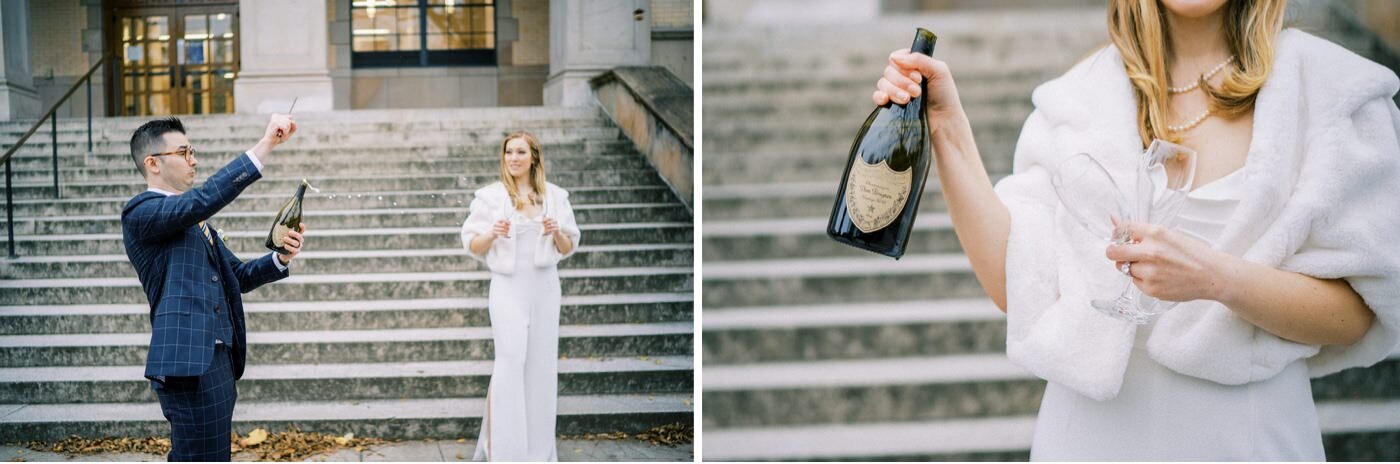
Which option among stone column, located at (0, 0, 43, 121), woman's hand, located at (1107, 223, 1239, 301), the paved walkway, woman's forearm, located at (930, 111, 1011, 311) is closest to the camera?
woman's hand, located at (1107, 223, 1239, 301)

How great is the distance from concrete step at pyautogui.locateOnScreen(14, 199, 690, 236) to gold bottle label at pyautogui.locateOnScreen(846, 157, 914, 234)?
2.00m

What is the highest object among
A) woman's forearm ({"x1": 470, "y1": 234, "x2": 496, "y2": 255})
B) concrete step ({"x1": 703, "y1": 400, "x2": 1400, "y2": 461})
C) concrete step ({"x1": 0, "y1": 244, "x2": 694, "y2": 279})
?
woman's forearm ({"x1": 470, "y1": 234, "x2": 496, "y2": 255})

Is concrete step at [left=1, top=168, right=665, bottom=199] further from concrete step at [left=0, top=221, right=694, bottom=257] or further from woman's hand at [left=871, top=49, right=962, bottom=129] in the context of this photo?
woman's hand at [left=871, top=49, right=962, bottom=129]

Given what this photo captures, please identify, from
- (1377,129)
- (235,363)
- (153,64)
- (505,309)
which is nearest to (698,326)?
(505,309)

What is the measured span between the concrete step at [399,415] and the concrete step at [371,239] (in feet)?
1.69

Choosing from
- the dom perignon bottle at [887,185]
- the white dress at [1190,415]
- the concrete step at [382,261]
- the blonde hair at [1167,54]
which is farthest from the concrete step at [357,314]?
the blonde hair at [1167,54]

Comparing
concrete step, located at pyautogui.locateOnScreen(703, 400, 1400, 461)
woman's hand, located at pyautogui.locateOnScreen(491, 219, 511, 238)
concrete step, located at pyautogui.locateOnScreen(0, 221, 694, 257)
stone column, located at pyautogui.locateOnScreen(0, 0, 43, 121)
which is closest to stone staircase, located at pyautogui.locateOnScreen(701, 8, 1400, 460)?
concrete step, located at pyautogui.locateOnScreen(703, 400, 1400, 461)

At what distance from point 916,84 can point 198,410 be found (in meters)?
1.95

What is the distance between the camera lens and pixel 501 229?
11.3 feet

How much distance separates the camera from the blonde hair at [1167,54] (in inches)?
67.7

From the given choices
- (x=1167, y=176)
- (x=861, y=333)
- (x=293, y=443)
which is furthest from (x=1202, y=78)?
(x=293, y=443)

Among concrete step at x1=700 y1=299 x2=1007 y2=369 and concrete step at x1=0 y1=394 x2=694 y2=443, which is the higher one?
concrete step at x1=700 y1=299 x2=1007 y2=369

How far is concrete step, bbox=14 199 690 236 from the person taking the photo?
336 centimetres

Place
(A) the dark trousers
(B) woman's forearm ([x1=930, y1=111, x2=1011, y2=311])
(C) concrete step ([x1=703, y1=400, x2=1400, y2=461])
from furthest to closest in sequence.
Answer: (C) concrete step ([x1=703, y1=400, x2=1400, y2=461]), (A) the dark trousers, (B) woman's forearm ([x1=930, y1=111, x2=1011, y2=311])
